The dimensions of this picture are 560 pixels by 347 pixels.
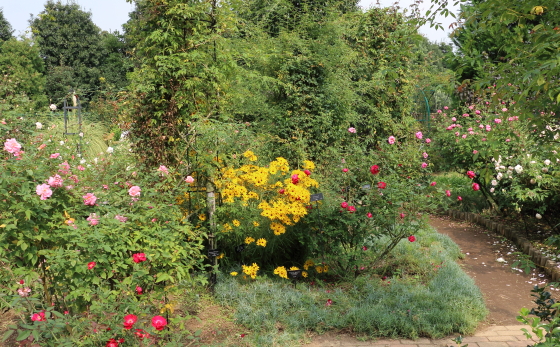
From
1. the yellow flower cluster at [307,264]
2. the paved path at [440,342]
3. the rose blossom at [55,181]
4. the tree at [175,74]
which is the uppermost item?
the tree at [175,74]

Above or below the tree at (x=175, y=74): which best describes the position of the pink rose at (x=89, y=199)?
below

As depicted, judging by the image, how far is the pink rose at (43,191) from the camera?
8.41ft

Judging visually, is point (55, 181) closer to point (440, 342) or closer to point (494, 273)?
point (440, 342)

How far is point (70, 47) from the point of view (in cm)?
2408

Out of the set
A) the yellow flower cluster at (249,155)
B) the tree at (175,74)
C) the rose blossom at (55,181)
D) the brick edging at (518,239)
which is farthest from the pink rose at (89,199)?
the brick edging at (518,239)

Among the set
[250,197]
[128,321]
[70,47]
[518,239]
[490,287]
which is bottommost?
[490,287]

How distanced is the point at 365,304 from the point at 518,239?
3.66m

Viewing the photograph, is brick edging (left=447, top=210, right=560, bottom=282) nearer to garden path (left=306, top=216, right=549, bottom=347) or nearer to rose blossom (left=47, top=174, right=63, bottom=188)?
garden path (left=306, top=216, right=549, bottom=347)

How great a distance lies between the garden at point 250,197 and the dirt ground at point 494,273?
304mm

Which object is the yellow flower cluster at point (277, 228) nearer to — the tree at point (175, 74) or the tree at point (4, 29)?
the tree at point (175, 74)

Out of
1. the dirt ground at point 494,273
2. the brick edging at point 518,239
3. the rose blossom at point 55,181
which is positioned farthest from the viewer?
the brick edging at point 518,239

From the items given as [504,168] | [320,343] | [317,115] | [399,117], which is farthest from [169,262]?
[399,117]

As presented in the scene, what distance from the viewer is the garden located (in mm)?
2666

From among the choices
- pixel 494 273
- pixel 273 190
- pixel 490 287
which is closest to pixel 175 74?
pixel 273 190
